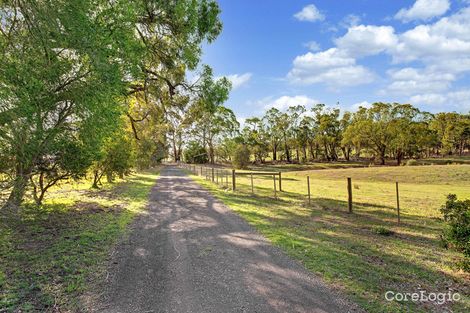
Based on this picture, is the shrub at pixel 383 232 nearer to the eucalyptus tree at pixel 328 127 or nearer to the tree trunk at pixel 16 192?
the tree trunk at pixel 16 192

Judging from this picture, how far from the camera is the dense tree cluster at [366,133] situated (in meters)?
59.7

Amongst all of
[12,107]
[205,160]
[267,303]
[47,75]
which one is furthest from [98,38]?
[205,160]

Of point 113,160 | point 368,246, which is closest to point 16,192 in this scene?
point 368,246

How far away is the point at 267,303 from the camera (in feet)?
13.2

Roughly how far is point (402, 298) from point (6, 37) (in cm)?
935

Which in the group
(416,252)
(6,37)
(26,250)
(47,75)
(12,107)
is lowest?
(416,252)

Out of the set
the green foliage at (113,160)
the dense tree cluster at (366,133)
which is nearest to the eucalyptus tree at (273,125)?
the dense tree cluster at (366,133)

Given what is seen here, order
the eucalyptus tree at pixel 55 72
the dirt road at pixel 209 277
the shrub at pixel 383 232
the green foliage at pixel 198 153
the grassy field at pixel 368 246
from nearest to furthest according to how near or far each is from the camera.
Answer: the dirt road at pixel 209 277
the grassy field at pixel 368 246
the eucalyptus tree at pixel 55 72
the shrub at pixel 383 232
the green foliage at pixel 198 153

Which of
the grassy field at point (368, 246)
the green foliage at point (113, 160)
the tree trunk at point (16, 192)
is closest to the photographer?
the grassy field at point (368, 246)

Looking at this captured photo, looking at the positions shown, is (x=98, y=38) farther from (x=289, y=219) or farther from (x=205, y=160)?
(x=205, y=160)
